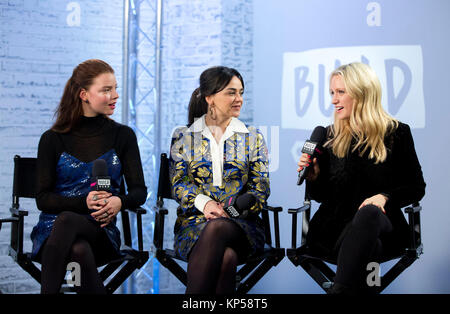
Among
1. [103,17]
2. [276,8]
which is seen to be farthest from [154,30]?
[276,8]

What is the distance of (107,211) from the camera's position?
255cm

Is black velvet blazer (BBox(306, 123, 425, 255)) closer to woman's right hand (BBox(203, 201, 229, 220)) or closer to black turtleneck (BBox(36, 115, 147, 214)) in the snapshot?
woman's right hand (BBox(203, 201, 229, 220))

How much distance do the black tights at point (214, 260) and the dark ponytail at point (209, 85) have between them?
0.73 metres

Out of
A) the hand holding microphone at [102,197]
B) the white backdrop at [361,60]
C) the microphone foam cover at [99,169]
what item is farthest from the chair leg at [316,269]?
the white backdrop at [361,60]

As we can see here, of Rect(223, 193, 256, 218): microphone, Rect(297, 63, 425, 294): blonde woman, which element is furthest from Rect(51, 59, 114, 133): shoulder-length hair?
Rect(297, 63, 425, 294): blonde woman

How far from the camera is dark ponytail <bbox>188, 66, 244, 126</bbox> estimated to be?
281cm

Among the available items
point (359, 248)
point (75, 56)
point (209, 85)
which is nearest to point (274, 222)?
point (359, 248)

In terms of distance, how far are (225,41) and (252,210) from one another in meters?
1.79

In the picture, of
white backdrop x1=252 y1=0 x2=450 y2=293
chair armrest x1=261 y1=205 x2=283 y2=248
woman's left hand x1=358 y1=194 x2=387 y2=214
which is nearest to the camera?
woman's left hand x1=358 y1=194 x2=387 y2=214

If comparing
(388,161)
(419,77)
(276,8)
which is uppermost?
(276,8)
